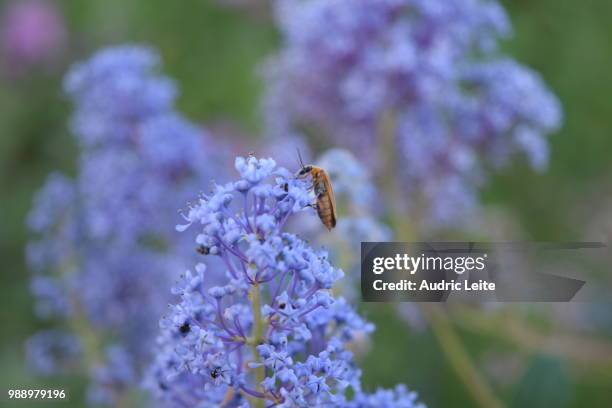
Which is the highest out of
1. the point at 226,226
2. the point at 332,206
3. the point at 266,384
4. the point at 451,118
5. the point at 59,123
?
the point at 59,123

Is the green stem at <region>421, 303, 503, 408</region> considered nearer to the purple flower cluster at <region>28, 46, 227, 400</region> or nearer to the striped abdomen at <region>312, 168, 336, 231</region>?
the purple flower cluster at <region>28, 46, 227, 400</region>

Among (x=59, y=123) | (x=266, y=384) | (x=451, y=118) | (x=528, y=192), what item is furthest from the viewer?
(x=59, y=123)

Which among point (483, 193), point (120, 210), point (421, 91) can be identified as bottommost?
point (120, 210)

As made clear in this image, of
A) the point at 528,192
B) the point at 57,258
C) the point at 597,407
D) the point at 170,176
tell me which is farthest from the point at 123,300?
the point at 528,192

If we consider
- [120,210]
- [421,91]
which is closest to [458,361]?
[421,91]

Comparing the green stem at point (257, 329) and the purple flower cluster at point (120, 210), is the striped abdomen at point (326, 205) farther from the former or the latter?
the purple flower cluster at point (120, 210)

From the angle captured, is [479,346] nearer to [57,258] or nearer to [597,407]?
[597,407]

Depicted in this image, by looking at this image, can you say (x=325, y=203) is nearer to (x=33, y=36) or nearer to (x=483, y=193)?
(x=483, y=193)
